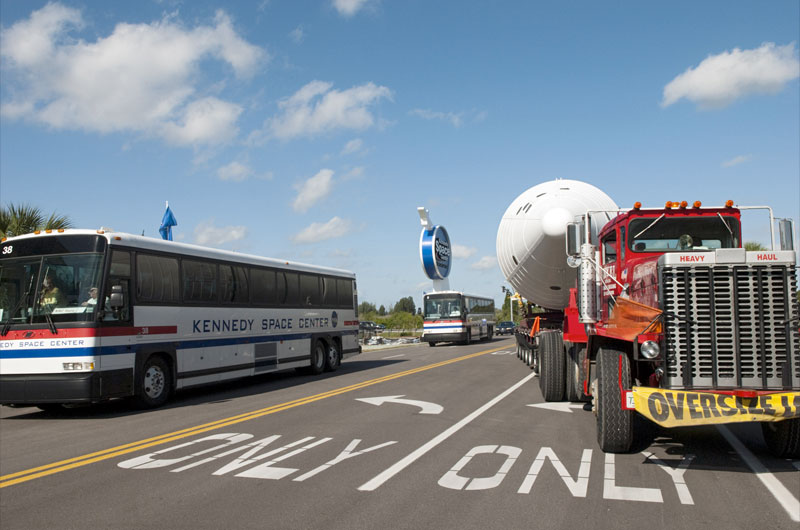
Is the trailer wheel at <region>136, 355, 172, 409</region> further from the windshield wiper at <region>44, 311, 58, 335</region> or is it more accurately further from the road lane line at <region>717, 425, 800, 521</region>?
the road lane line at <region>717, 425, 800, 521</region>

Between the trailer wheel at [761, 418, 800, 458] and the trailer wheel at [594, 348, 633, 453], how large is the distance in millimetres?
1575

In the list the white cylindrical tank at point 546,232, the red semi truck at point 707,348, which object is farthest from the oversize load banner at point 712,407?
the white cylindrical tank at point 546,232

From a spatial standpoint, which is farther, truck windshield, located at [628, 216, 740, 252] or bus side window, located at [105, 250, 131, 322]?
bus side window, located at [105, 250, 131, 322]

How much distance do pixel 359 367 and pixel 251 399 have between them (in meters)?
8.83

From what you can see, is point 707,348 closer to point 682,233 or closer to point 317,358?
point 682,233

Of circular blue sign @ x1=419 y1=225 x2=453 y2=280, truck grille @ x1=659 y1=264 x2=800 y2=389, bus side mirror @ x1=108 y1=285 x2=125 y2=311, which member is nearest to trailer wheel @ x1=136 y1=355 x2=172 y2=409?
bus side mirror @ x1=108 y1=285 x2=125 y2=311

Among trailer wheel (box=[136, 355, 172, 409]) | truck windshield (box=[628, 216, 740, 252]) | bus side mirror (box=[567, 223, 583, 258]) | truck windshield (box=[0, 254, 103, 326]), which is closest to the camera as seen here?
truck windshield (box=[628, 216, 740, 252])

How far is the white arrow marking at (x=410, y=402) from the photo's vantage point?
1127 centimetres

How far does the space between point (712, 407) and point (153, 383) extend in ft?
33.0

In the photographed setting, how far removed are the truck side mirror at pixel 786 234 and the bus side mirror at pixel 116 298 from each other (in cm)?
1014

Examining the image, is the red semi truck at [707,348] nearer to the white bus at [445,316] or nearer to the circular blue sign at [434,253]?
the white bus at [445,316]

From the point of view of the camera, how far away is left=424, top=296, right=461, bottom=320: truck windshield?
37531 mm

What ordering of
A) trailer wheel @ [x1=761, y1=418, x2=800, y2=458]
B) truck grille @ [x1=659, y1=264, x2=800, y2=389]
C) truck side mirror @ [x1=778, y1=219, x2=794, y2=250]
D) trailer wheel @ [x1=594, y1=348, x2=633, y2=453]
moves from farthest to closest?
1. truck side mirror @ [x1=778, y1=219, x2=794, y2=250]
2. trailer wheel @ [x1=594, y1=348, x2=633, y2=453]
3. trailer wheel @ [x1=761, y1=418, x2=800, y2=458]
4. truck grille @ [x1=659, y1=264, x2=800, y2=389]

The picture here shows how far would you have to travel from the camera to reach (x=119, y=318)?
11.8m
